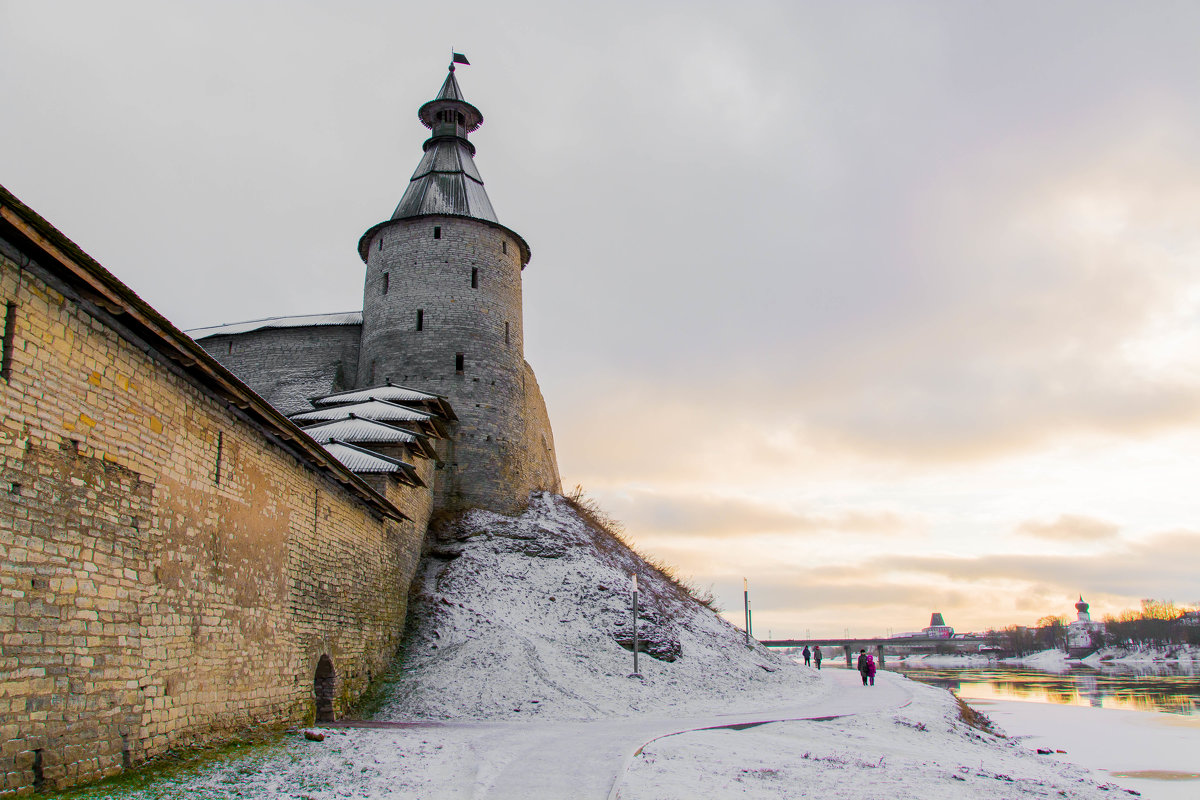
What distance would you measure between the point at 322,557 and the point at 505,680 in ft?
16.8

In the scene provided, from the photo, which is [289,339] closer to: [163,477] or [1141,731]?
[163,477]

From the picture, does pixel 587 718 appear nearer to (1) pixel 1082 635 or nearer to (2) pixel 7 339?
(2) pixel 7 339

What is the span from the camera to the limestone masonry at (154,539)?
7.29 m

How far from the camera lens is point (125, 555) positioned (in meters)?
8.61

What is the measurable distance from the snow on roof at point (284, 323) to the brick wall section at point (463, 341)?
7.58 feet

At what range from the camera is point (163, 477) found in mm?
9438

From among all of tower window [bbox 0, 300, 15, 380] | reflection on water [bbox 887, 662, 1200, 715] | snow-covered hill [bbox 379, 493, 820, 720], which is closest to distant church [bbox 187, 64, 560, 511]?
snow-covered hill [bbox 379, 493, 820, 720]

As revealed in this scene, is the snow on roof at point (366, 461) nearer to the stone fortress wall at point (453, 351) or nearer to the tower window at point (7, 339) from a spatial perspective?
the stone fortress wall at point (453, 351)

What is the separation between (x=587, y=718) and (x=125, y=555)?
10128mm

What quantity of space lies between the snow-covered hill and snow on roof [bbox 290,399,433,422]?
396 cm

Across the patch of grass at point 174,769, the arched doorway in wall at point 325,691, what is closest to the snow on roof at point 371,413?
the arched doorway in wall at point 325,691

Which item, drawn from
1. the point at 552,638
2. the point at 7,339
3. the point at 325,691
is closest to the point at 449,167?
the point at 552,638

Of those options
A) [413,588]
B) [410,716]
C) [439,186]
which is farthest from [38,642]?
[439,186]

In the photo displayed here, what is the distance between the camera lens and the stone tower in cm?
2688
